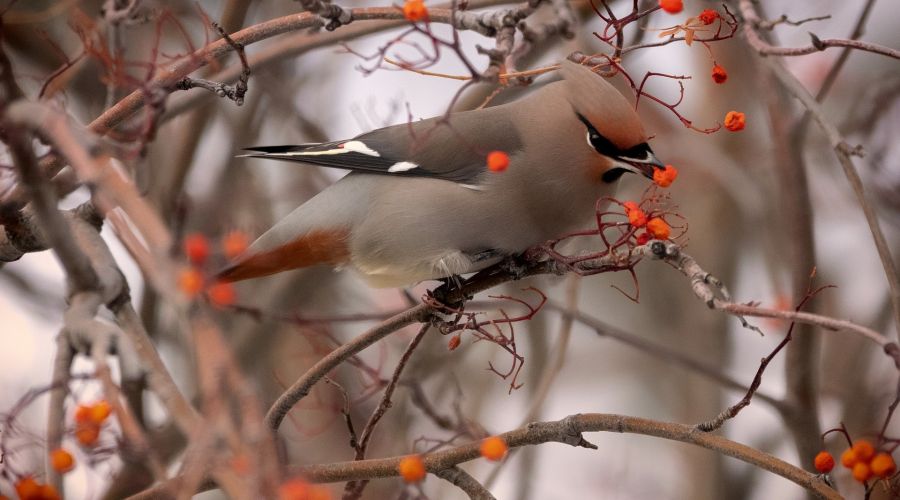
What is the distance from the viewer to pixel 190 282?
127 centimetres

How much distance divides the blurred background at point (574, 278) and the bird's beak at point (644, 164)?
1.20 ft

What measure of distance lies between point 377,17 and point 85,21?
763 millimetres

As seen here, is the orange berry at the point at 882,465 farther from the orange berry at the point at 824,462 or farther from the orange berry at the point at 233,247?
the orange berry at the point at 233,247

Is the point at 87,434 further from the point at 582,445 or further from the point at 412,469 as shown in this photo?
the point at 582,445

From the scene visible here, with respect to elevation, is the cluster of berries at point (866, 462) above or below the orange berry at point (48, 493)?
below

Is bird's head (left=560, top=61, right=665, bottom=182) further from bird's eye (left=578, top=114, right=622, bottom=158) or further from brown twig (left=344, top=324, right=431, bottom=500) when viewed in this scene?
brown twig (left=344, top=324, right=431, bottom=500)

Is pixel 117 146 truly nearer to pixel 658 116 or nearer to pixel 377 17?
pixel 377 17

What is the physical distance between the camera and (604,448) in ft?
20.4

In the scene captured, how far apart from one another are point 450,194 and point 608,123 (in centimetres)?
56

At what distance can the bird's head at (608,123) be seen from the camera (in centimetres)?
280

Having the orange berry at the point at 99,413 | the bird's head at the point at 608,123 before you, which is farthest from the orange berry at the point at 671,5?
the orange berry at the point at 99,413

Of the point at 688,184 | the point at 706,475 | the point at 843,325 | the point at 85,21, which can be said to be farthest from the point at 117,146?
the point at 688,184

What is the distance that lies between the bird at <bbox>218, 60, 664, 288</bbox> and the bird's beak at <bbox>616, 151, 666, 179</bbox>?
0.21 feet

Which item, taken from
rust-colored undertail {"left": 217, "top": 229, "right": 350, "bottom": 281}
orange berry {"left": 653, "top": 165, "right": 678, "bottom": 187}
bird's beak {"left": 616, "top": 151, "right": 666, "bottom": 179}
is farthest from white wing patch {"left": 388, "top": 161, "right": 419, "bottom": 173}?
orange berry {"left": 653, "top": 165, "right": 678, "bottom": 187}
